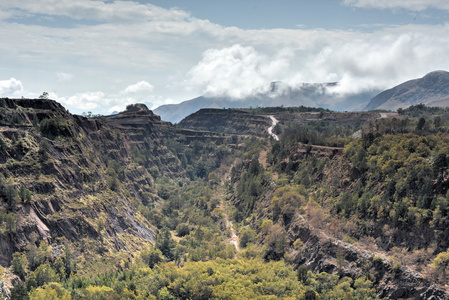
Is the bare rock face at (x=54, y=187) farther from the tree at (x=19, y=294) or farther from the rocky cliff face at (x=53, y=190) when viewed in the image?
the tree at (x=19, y=294)

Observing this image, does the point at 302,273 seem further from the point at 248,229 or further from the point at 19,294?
the point at 19,294

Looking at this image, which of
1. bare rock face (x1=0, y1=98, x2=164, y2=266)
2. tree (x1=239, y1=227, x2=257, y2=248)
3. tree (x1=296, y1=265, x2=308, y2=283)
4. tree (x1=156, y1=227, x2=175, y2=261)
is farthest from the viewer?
tree (x1=156, y1=227, x2=175, y2=261)

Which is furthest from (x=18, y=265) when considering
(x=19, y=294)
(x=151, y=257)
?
(x=151, y=257)

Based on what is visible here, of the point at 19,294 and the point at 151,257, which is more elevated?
the point at 19,294

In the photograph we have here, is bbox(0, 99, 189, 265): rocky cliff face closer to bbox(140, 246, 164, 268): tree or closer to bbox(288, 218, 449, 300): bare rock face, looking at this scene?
bbox(140, 246, 164, 268): tree

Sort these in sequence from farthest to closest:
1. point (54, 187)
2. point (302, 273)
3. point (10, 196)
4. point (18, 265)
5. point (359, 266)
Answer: point (54, 187) < point (302, 273) < point (10, 196) < point (359, 266) < point (18, 265)

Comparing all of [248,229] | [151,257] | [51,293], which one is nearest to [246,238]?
[248,229]

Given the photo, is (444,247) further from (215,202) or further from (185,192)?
(185,192)

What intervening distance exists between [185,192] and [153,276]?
385 ft

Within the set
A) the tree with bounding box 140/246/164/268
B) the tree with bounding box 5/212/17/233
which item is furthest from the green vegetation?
the tree with bounding box 140/246/164/268

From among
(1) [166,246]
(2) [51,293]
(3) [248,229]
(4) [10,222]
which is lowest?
(1) [166,246]

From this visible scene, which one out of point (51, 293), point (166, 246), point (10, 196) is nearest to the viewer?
point (51, 293)

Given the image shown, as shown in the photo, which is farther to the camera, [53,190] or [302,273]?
[53,190]

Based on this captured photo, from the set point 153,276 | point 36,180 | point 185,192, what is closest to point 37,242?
point 36,180
